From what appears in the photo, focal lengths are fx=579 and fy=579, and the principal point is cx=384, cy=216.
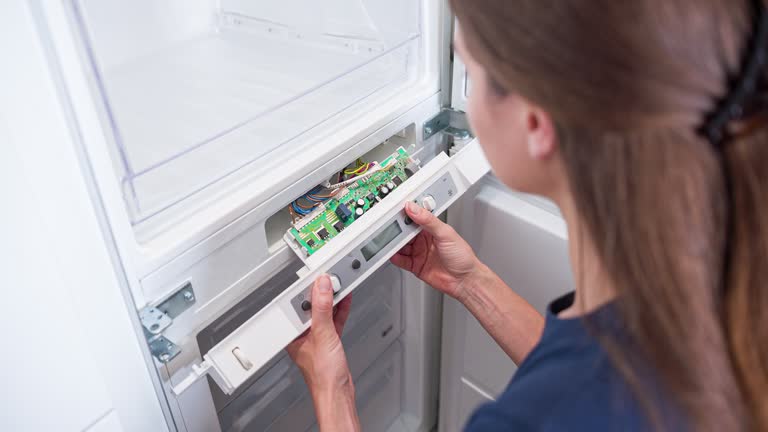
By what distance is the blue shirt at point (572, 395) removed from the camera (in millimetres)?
556

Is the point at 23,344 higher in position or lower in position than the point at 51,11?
lower

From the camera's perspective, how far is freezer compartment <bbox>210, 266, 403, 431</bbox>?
1.08 meters

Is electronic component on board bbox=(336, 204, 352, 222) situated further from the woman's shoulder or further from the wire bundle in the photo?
the woman's shoulder

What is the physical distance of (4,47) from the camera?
0.52 metres

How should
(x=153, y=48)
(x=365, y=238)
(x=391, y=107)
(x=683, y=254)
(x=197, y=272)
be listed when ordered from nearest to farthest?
(x=683, y=254)
(x=197, y=272)
(x=365, y=238)
(x=391, y=107)
(x=153, y=48)

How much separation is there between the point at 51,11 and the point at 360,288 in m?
0.83

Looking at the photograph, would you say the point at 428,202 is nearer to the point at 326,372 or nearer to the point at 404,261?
the point at 404,261

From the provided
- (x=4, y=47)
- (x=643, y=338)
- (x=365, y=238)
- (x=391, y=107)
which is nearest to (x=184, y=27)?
(x=391, y=107)

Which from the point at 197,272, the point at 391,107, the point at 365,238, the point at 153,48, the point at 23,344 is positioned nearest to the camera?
the point at 23,344

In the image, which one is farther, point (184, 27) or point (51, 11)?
point (184, 27)

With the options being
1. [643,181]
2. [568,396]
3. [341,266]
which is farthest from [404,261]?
[643,181]

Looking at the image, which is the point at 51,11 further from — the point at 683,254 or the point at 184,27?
the point at 184,27

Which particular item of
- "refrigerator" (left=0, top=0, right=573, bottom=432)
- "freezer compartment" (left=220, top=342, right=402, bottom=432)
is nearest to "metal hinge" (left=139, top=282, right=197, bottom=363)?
"refrigerator" (left=0, top=0, right=573, bottom=432)

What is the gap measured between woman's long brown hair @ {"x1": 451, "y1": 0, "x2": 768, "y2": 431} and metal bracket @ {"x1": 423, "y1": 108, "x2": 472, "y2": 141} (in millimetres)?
586
